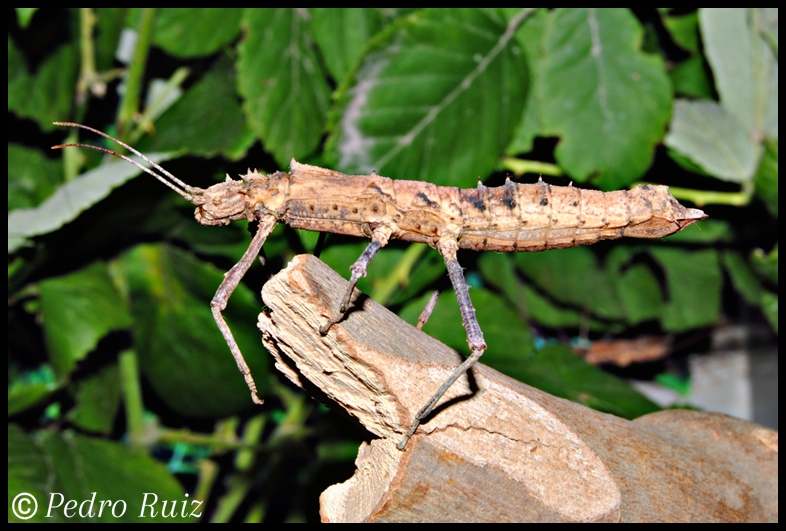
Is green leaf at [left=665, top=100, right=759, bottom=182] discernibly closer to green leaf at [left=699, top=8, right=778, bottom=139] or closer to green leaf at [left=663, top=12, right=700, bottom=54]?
green leaf at [left=699, top=8, right=778, bottom=139]

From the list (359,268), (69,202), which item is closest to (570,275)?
(359,268)

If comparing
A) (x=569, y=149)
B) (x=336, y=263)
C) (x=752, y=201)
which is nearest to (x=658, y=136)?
(x=569, y=149)

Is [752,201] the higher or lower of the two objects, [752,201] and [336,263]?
the lower

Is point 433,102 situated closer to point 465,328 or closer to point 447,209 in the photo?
point 447,209

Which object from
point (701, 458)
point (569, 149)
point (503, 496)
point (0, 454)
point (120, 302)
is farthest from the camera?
point (120, 302)

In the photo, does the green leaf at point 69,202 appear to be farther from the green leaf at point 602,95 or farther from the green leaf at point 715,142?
the green leaf at point 715,142
